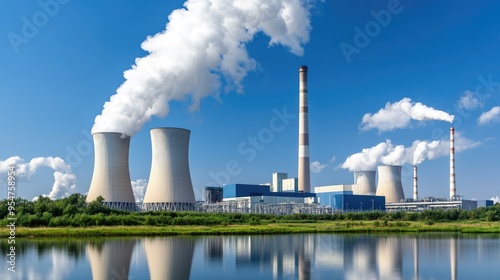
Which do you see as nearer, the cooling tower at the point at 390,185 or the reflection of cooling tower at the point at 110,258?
the reflection of cooling tower at the point at 110,258

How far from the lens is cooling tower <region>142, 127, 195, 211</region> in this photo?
2669 cm

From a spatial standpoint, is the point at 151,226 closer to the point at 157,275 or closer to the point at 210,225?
the point at 210,225

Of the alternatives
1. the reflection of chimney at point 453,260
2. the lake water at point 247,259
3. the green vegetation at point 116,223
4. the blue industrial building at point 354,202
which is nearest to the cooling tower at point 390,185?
the blue industrial building at point 354,202

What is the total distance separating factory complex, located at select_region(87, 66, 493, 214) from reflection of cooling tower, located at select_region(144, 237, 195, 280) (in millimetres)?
8235

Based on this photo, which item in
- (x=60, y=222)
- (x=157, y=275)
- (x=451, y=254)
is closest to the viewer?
(x=157, y=275)

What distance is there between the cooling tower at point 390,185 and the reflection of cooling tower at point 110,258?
34.3m

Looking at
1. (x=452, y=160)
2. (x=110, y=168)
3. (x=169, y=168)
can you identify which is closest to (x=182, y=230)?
(x=169, y=168)

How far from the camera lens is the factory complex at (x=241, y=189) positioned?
88.0 feet

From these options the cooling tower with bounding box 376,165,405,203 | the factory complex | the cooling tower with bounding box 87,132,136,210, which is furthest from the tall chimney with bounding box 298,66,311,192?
the cooling tower with bounding box 87,132,136,210

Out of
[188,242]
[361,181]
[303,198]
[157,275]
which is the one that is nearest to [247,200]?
[303,198]

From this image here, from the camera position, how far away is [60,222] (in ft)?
75.0

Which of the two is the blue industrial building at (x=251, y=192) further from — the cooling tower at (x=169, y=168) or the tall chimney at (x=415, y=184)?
the cooling tower at (x=169, y=168)

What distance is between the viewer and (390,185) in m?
48.5

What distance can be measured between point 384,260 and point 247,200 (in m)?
31.3
